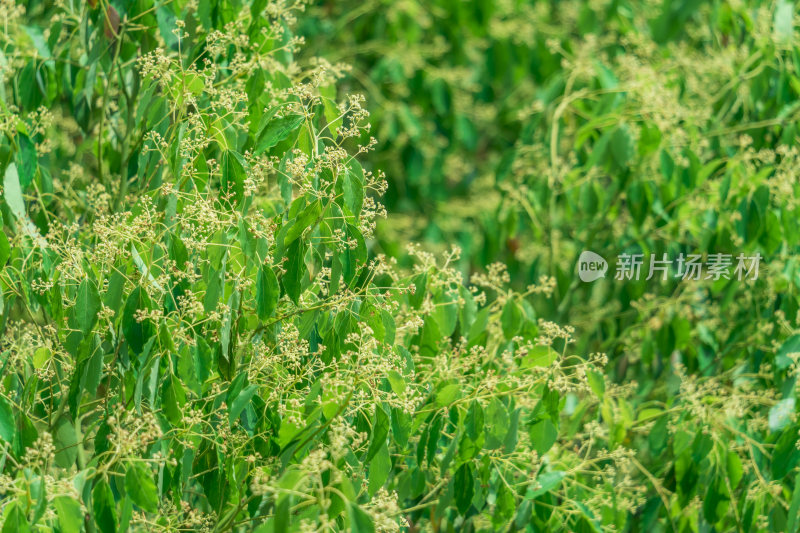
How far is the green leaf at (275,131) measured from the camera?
7.35 feet

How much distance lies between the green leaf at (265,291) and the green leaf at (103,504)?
45 cm

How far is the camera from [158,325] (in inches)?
83.9

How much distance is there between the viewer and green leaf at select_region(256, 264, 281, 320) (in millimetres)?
2137

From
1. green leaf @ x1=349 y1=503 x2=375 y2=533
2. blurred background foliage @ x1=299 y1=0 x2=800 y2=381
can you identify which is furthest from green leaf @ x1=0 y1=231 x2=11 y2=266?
blurred background foliage @ x1=299 y1=0 x2=800 y2=381

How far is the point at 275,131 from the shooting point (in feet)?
7.41

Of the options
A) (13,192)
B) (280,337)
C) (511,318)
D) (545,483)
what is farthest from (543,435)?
(13,192)

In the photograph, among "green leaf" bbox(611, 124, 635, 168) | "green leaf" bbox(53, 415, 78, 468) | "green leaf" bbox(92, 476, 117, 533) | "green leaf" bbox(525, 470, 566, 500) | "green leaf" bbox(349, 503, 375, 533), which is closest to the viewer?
"green leaf" bbox(349, 503, 375, 533)

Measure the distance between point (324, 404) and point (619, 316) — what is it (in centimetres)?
180

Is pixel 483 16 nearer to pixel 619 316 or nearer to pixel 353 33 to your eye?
pixel 353 33

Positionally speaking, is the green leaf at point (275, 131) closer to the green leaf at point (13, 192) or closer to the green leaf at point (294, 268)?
the green leaf at point (294, 268)

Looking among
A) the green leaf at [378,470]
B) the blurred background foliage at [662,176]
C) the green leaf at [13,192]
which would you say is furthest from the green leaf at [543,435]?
the green leaf at [13,192]

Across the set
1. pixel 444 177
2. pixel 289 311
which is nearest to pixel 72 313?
pixel 289 311

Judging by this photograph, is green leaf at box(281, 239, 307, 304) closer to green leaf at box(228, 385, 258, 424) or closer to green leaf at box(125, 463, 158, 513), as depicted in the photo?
green leaf at box(228, 385, 258, 424)

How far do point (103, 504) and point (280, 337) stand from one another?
493mm
